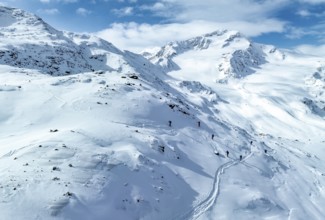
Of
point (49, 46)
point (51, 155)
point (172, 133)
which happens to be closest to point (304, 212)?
point (172, 133)

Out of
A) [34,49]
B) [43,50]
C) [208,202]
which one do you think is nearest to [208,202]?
[208,202]

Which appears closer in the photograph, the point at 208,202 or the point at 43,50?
the point at 208,202

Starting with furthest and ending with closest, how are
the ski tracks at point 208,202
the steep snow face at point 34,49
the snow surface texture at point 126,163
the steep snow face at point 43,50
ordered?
the steep snow face at point 43,50 → the steep snow face at point 34,49 → the ski tracks at point 208,202 → the snow surface texture at point 126,163

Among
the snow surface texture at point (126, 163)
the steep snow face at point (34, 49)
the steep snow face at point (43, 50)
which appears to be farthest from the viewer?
the steep snow face at point (43, 50)

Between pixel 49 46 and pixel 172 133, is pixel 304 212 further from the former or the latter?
pixel 49 46

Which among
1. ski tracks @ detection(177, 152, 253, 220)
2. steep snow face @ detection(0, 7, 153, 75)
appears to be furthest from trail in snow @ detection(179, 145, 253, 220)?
steep snow face @ detection(0, 7, 153, 75)

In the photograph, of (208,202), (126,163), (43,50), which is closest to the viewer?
(126,163)

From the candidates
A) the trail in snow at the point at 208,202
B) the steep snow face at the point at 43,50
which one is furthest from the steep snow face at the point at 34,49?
the trail in snow at the point at 208,202

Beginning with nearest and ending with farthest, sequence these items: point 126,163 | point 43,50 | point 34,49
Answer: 1. point 126,163
2. point 34,49
3. point 43,50

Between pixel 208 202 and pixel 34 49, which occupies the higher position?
pixel 208 202

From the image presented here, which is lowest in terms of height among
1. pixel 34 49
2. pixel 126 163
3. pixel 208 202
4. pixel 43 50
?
pixel 43 50

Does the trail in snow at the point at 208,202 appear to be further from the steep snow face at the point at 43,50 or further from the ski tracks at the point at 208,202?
the steep snow face at the point at 43,50

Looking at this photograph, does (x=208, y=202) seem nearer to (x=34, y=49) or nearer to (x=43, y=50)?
(x=34, y=49)

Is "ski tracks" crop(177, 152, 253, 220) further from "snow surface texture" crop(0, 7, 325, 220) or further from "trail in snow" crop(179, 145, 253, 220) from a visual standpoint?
"snow surface texture" crop(0, 7, 325, 220)
